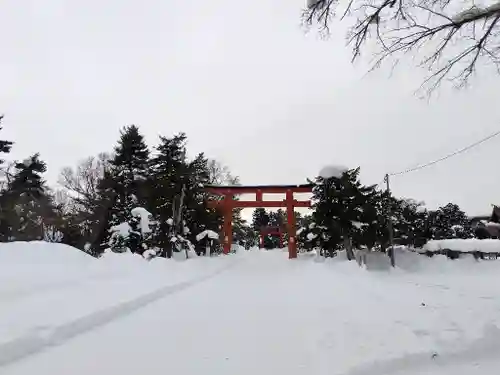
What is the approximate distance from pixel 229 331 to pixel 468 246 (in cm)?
3106

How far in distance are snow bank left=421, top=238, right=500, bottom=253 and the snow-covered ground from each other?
79.3ft

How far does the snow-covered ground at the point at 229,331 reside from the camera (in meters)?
4.27

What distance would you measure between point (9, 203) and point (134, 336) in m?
35.1

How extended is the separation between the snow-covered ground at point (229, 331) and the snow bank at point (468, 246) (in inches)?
951

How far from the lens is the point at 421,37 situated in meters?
6.61

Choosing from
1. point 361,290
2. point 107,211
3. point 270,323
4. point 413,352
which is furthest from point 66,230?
point 413,352

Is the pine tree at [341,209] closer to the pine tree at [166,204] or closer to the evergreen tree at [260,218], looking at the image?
the pine tree at [166,204]

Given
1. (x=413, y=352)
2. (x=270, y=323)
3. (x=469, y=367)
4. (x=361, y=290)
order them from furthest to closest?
(x=361, y=290) → (x=270, y=323) → (x=413, y=352) → (x=469, y=367)

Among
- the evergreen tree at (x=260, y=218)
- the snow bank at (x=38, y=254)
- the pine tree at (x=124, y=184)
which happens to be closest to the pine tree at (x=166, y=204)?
the pine tree at (x=124, y=184)

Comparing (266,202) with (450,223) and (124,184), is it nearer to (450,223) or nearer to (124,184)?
(124,184)

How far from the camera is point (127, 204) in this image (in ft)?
116

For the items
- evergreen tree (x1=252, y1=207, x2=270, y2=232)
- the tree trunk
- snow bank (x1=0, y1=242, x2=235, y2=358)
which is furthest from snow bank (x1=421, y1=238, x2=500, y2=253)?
evergreen tree (x1=252, y1=207, x2=270, y2=232)

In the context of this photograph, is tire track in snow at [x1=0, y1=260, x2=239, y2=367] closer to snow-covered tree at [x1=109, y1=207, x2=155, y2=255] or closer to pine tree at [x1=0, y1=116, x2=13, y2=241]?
snow-covered tree at [x1=109, y1=207, x2=155, y2=255]

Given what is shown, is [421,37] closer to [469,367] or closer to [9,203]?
[469,367]
